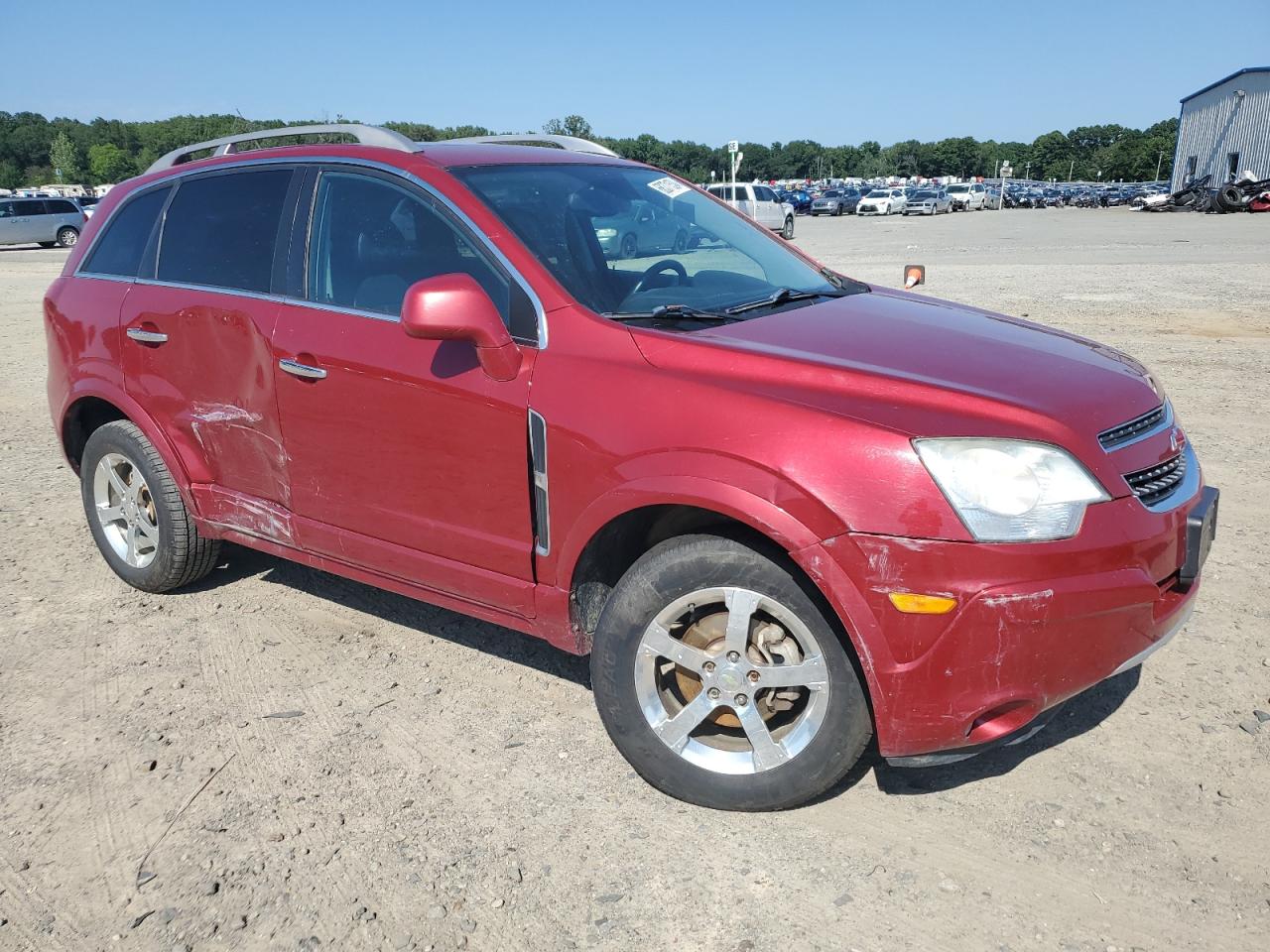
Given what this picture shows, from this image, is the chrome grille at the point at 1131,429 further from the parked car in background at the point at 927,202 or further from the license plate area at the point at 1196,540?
the parked car in background at the point at 927,202

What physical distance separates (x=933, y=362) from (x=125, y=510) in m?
3.65

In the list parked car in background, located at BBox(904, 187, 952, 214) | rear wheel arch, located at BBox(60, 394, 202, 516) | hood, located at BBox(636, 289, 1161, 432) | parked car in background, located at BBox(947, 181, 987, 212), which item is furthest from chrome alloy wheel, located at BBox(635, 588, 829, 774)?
parked car in background, located at BBox(947, 181, 987, 212)

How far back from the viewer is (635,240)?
3.72 meters

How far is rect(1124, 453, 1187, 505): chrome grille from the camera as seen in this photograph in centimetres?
271

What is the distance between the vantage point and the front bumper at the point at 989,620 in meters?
2.47

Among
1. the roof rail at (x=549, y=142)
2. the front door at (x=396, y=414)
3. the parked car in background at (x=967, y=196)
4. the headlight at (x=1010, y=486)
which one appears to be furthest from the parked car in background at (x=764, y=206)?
the headlight at (x=1010, y=486)

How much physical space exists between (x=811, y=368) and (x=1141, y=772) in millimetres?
1638

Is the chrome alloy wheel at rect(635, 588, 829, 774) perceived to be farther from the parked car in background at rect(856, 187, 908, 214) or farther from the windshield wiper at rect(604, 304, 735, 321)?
the parked car in background at rect(856, 187, 908, 214)

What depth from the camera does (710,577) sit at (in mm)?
2801

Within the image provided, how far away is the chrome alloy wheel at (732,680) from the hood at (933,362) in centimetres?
65

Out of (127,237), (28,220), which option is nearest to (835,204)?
(28,220)

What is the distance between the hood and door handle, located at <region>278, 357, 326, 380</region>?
127 centimetres

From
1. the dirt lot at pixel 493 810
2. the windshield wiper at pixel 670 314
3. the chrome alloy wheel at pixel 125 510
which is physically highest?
the windshield wiper at pixel 670 314

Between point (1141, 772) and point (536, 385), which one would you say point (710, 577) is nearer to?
point (536, 385)
